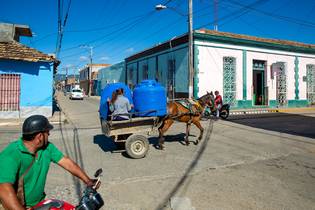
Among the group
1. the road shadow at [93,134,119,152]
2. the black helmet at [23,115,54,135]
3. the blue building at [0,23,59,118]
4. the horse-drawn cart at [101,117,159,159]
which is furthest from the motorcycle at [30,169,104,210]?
the blue building at [0,23,59,118]

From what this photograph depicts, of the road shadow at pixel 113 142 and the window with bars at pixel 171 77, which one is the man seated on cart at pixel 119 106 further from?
the window with bars at pixel 171 77

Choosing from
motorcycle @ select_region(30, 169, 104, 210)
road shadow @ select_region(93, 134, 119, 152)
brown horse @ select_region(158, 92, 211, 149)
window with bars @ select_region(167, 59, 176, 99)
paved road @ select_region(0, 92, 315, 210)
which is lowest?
paved road @ select_region(0, 92, 315, 210)

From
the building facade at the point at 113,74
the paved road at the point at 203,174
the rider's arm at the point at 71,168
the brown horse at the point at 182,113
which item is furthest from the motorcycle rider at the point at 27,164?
the building facade at the point at 113,74

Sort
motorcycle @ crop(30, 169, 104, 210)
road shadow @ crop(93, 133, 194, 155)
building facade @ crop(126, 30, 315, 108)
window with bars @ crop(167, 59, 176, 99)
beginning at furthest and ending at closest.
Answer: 1. window with bars @ crop(167, 59, 176, 99)
2. building facade @ crop(126, 30, 315, 108)
3. road shadow @ crop(93, 133, 194, 155)
4. motorcycle @ crop(30, 169, 104, 210)

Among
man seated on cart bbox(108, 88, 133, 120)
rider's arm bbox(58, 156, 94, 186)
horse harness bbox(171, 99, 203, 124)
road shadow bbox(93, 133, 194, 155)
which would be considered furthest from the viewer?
horse harness bbox(171, 99, 203, 124)

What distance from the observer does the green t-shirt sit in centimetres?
224

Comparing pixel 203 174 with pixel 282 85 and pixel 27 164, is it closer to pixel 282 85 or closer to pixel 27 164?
pixel 27 164

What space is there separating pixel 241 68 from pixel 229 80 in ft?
4.86

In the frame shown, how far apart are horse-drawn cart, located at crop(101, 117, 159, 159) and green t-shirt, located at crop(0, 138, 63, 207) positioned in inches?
186

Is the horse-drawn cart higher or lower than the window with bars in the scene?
lower

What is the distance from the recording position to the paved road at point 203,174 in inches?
189

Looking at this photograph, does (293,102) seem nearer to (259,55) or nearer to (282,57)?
(282,57)

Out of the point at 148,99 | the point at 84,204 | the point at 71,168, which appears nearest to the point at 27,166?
the point at 71,168

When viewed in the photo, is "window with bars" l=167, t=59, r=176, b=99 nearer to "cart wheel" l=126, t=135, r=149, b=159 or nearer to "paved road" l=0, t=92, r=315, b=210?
"paved road" l=0, t=92, r=315, b=210
